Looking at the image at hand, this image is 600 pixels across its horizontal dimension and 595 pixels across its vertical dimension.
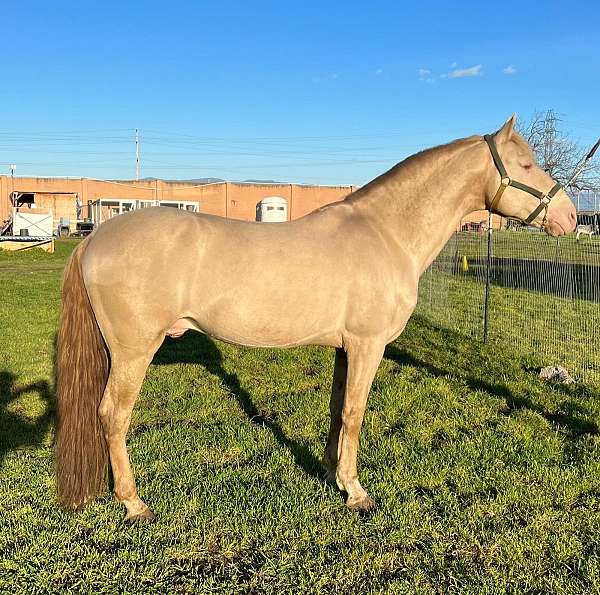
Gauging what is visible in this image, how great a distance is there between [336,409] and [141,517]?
5.21ft

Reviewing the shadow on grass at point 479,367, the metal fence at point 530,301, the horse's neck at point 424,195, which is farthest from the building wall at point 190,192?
the horse's neck at point 424,195

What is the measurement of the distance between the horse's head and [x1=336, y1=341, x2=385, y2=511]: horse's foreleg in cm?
135

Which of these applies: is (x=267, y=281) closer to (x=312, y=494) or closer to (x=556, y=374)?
(x=312, y=494)

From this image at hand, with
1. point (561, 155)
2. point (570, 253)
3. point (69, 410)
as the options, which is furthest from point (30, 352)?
point (561, 155)

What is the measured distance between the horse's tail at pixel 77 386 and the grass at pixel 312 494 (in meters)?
0.28

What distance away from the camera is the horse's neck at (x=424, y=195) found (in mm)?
3568

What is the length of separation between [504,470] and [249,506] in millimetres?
2035

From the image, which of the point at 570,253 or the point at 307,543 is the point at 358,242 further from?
the point at 570,253

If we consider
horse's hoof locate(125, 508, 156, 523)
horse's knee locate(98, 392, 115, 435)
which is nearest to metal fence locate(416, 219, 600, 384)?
horse's hoof locate(125, 508, 156, 523)

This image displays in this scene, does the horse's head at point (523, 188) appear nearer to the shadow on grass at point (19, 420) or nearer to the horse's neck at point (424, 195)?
the horse's neck at point (424, 195)

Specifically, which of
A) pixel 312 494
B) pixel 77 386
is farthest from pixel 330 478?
pixel 77 386

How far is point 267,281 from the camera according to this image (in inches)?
127

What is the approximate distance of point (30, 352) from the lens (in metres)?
7.54

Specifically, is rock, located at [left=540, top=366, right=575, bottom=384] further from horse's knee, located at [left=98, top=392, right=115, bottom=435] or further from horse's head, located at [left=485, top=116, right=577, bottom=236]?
horse's knee, located at [left=98, top=392, right=115, bottom=435]
